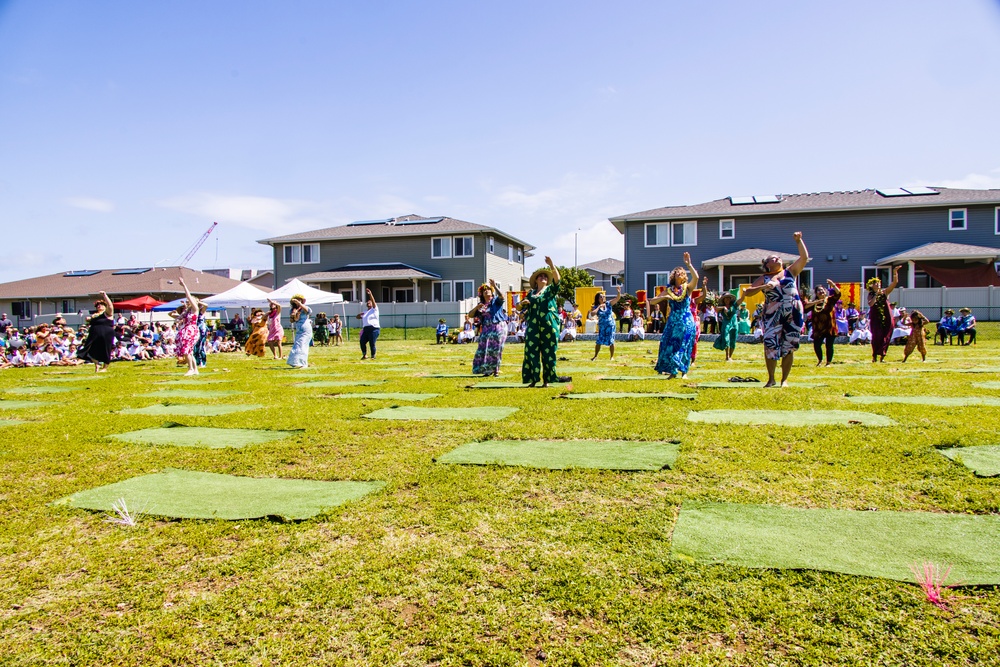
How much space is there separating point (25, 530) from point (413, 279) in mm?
40042

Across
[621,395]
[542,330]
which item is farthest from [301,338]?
[621,395]

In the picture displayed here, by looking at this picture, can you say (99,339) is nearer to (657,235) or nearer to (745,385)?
(745,385)

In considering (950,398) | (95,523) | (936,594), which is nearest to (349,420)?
(95,523)

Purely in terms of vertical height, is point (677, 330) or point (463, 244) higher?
point (463, 244)

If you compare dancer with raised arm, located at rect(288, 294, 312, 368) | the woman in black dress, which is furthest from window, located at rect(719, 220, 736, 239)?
the woman in black dress

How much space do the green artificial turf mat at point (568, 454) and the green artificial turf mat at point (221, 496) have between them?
0.96m

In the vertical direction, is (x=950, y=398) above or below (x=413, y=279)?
below

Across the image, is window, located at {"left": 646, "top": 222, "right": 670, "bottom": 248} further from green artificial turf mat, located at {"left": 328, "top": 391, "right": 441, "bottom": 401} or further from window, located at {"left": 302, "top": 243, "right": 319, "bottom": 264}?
green artificial turf mat, located at {"left": 328, "top": 391, "right": 441, "bottom": 401}

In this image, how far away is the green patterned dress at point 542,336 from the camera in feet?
33.9

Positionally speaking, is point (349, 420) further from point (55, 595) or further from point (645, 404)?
point (55, 595)

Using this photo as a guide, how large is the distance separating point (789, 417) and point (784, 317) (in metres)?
3.06

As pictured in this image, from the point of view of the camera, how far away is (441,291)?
44.6m

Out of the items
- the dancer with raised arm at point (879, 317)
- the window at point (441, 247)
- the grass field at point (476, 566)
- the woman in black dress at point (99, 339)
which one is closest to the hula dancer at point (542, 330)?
the grass field at point (476, 566)

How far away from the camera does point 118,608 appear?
2707mm
